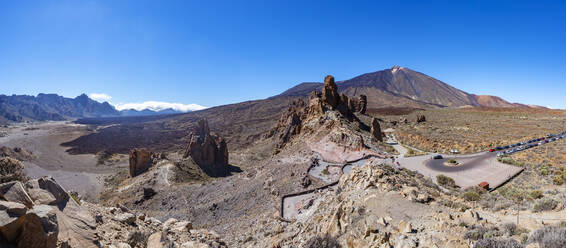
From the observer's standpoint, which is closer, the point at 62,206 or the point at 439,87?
the point at 62,206

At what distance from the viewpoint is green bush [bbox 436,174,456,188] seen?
1616cm

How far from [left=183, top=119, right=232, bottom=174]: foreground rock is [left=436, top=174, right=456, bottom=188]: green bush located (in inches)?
1207

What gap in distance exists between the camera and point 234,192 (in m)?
21.7

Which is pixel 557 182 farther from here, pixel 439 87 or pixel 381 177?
pixel 439 87

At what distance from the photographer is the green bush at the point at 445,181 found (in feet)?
53.0

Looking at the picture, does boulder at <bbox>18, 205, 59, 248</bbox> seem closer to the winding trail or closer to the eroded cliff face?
the winding trail

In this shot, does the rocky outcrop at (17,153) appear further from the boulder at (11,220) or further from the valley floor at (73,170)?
the boulder at (11,220)

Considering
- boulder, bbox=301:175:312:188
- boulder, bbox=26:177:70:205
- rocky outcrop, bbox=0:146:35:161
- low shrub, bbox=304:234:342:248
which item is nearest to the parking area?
boulder, bbox=301:175:312:188

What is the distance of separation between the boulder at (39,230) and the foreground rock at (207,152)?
35.3 meters

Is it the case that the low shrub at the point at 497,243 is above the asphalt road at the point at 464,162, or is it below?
above

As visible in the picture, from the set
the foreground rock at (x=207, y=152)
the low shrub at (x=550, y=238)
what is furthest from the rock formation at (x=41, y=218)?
the foreground rock at (x=207, y=152)

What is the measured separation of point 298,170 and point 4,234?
60.6 ft

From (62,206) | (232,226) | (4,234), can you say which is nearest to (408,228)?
(4,234)

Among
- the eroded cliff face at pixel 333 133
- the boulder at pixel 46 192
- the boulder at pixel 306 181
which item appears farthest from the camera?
the eroded cliff face at pixel 333 133
